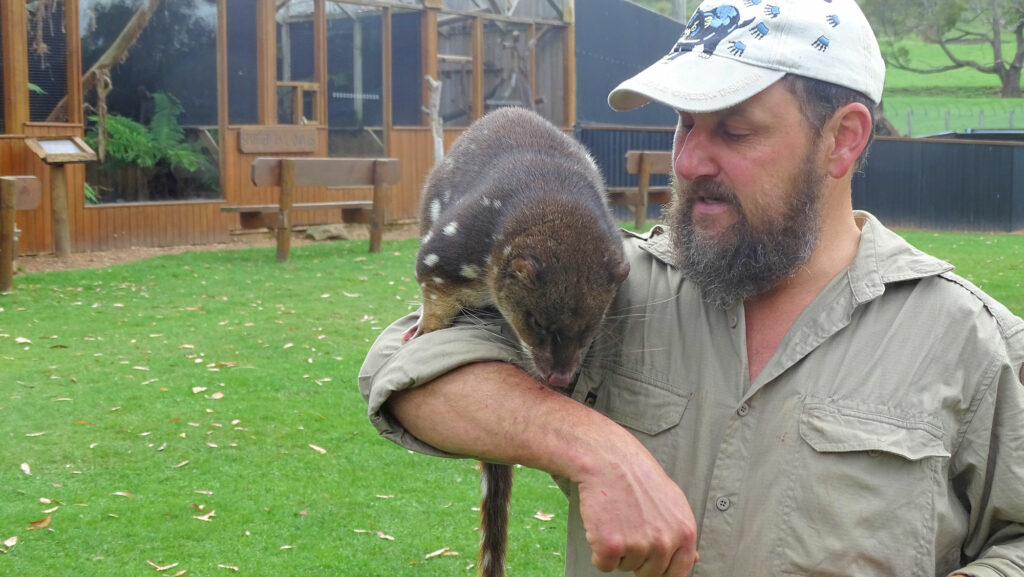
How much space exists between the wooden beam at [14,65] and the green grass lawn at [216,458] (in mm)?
4056

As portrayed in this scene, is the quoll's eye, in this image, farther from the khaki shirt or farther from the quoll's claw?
the khaki shirt

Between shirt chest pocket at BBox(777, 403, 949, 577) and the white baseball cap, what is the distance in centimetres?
75

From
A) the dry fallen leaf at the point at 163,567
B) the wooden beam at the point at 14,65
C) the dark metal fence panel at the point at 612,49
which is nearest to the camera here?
the dry fallen leaf at the point at 163,567

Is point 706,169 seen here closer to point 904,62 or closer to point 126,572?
point 126,572

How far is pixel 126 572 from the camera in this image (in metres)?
5.11

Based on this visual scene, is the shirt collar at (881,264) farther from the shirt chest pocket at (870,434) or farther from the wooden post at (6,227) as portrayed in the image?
the wooden post at (6,227)

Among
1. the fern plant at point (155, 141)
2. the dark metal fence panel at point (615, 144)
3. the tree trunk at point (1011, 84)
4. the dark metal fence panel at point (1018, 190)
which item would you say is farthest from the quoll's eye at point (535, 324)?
the tree trunk at point (1011, 84)

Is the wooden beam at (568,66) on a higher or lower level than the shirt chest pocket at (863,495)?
higher

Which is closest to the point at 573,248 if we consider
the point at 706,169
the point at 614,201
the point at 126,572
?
the point at 706,169

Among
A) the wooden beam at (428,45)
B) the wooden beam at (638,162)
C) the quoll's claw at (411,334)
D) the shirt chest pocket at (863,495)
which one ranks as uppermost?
the wooden beam at (428,45)

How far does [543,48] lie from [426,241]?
65.4 ft

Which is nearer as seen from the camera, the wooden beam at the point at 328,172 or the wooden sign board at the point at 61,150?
the wooden sign board at the point at 61,150

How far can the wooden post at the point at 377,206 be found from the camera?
14.7 meters

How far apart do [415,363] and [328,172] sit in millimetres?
12103
